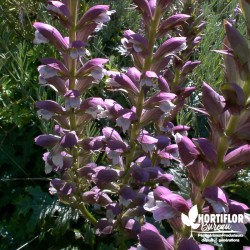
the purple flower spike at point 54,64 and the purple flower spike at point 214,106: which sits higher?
the purple flower spike at point 214,106

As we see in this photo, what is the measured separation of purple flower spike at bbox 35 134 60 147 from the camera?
5.55 feet

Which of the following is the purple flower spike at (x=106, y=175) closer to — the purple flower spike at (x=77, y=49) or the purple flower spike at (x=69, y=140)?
the purple flower spike at (x=69, y=140)

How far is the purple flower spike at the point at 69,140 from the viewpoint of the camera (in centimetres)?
163

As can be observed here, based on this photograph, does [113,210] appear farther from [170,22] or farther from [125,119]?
[170,22]

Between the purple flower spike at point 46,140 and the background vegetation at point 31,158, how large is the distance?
44 centimetres

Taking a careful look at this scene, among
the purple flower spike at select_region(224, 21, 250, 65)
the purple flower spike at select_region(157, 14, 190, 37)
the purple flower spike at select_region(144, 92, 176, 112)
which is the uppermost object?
the purple flower spike at select_region(224, 21, 250, 65)

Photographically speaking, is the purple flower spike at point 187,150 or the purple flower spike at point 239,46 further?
the purple flower spike at point 187,150

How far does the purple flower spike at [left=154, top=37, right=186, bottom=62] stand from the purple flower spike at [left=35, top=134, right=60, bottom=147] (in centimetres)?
49

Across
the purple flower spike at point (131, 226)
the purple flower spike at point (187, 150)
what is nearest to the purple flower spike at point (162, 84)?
the purple flower spike at point (131, 226)

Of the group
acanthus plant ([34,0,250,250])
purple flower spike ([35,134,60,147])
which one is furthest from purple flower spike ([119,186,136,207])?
purple flower spike ([35,134,60,147])

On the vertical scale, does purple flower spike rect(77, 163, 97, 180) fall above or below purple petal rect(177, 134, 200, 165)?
below

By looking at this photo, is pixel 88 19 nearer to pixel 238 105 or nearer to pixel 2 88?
pixel 238 105

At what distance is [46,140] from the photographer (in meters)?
1.69

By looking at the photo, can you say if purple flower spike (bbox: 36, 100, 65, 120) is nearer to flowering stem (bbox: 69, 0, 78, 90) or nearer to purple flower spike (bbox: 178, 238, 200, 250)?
flowering stem (bbox: 69, 0, 78, 90)
